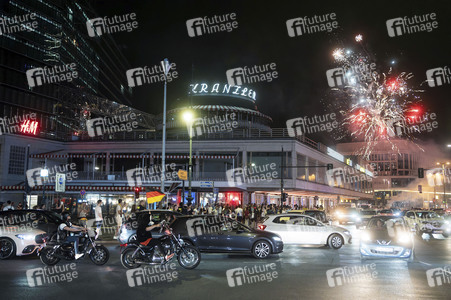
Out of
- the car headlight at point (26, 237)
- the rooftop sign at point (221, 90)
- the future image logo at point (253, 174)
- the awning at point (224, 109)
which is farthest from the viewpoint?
the rooftop sign at point (221, 90)

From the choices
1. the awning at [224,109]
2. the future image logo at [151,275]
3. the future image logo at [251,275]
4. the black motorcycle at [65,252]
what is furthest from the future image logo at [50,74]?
the future image logo at [251,275]

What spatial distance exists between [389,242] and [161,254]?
702 centimetres

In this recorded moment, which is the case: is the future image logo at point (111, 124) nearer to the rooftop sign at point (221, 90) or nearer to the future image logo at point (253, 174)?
the rooftop sign at point (221, 90)

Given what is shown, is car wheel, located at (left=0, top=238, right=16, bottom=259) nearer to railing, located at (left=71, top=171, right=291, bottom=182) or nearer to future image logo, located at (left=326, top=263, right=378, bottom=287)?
future image logo, located at (left=326, top=263, right=378, bottom=287)

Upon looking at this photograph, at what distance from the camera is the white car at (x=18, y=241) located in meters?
13.0

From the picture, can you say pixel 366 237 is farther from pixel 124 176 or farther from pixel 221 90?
pixel 221 90

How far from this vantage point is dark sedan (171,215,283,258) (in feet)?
45.1

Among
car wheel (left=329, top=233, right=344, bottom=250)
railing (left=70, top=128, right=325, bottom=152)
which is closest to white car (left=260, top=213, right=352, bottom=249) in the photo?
car wheel (left=329, top=233, right=344, bottom=250)

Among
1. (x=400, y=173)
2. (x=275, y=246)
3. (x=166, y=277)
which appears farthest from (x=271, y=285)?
(x=400, y=173)

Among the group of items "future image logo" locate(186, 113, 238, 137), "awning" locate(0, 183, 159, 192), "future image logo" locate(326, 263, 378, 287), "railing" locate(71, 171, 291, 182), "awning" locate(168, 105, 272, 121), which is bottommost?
"future image logo" locate(326, 263, 378, 287)

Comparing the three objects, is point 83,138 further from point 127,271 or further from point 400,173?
point 400,173

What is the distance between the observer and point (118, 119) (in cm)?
4997

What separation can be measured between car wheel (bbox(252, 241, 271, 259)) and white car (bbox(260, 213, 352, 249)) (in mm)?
3122

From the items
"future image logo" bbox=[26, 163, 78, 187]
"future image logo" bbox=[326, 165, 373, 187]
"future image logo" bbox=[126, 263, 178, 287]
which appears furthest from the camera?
"future image logo" bbox=[326, 165, 373, 187]
